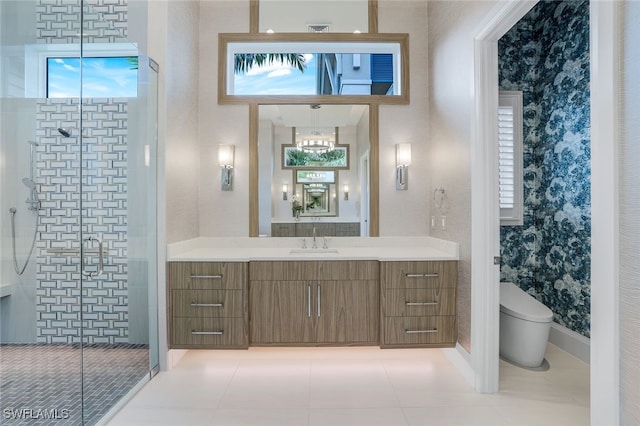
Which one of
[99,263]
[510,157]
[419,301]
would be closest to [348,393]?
[419,301]

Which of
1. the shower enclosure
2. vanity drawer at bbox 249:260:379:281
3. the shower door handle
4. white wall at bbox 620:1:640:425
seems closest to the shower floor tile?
the shower enclosure

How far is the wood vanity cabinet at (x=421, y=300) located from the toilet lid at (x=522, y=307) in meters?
0.42

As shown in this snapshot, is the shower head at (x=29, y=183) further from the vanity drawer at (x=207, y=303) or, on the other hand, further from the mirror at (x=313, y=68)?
the mirror at (x=313, y=68)

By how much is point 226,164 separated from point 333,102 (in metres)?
1.16

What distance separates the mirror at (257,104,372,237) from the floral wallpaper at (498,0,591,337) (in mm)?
1406

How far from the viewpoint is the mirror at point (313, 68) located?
316cm

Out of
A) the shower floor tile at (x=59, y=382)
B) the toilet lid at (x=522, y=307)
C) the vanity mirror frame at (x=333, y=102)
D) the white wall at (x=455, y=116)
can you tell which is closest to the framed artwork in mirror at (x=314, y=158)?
the vanity mirror frame at (x=333, y=102)

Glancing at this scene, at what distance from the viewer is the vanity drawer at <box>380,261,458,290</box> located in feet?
8.51

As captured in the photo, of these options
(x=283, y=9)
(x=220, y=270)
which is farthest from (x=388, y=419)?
(x=283, y=9)

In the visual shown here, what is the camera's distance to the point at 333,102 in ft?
10.4

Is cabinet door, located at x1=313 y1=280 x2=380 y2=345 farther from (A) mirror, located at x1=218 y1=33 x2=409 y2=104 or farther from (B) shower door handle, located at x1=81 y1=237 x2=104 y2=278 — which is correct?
(A) mirror, located at x1=218 y1=33 x2=409 y2=104

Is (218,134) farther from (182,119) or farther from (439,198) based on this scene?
(439,198)

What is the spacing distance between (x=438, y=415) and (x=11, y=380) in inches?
88.6

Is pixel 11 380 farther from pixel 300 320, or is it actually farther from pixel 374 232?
pixel 374 232
